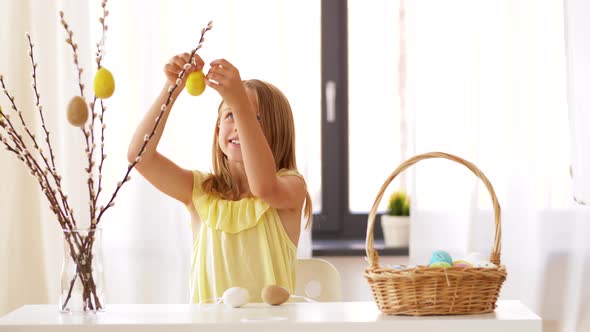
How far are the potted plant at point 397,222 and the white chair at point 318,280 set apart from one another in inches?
41.5

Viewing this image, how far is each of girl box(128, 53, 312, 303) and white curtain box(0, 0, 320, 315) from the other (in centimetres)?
94

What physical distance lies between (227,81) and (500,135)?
172 cm

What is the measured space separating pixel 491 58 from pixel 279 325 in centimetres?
199

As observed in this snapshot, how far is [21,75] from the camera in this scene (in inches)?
122

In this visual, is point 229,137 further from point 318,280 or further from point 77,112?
point 77,112

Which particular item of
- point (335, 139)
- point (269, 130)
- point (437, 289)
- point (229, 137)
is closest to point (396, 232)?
point (335, 139)

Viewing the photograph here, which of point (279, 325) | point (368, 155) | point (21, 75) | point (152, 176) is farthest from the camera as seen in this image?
point (368, 155)

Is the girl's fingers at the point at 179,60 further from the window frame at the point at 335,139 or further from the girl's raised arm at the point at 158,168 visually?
the window frame at the point at 335,139

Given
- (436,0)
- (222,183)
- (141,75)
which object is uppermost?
(436,0)

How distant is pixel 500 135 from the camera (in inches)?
126

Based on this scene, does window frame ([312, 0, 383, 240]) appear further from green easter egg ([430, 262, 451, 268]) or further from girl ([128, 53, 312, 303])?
green easter egg ([430, 262, 451, 268])

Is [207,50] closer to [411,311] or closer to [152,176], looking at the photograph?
[152,176]

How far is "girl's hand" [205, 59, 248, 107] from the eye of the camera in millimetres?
1681

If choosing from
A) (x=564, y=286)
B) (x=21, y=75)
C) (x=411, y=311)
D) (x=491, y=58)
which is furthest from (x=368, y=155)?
(x=411, y=311)
